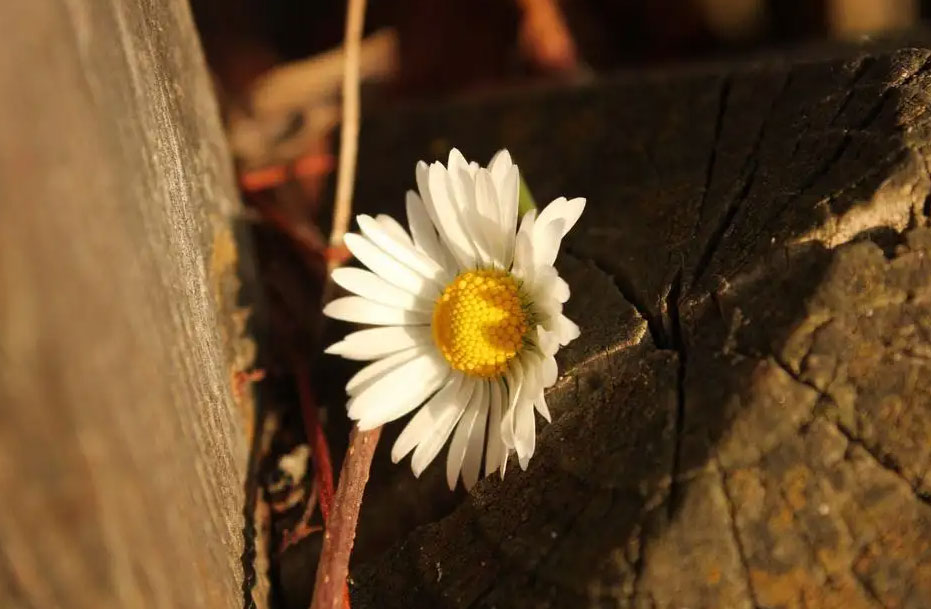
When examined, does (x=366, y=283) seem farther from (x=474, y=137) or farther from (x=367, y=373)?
(x=474, y=137)

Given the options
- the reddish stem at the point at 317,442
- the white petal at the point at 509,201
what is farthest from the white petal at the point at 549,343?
the reddish stem at the point at 317,442

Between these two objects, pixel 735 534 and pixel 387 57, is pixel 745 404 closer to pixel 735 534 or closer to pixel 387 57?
pixel 735 534

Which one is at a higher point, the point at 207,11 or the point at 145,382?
the point at 207,11

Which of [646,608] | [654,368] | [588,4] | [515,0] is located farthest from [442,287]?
[588,4]

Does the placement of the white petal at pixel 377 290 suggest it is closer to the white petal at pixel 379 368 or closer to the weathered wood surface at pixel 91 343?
the white petal at pixel 379 368

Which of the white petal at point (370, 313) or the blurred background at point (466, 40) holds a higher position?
the blurred background at point (466, 40)

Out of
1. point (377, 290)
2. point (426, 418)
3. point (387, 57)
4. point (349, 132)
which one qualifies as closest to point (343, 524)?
point (426, 418)

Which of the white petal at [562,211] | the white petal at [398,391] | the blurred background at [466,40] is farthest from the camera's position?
the blurred background at [466,40]

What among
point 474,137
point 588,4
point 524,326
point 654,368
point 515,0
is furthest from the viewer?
point 588,4
